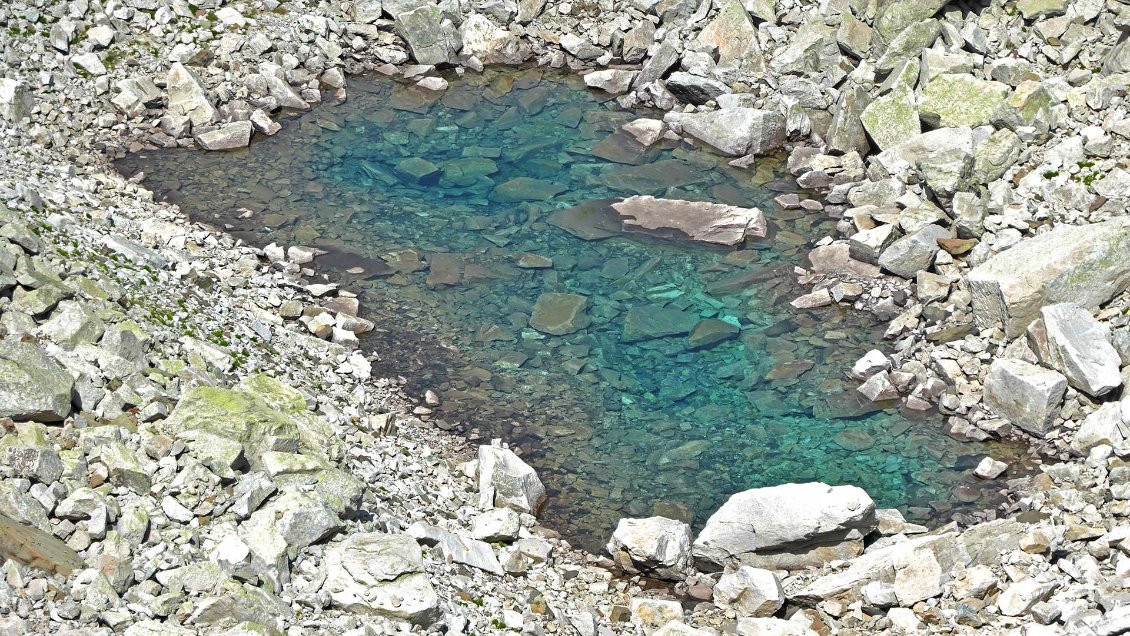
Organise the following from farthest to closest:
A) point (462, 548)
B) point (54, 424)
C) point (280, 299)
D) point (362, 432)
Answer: point (280, 299) < point (362, 432) < point (462, 548) < point (54, 424)

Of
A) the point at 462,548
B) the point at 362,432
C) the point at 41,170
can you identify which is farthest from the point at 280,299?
the point at 462,548

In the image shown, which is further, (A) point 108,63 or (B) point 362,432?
(A) point 108,63

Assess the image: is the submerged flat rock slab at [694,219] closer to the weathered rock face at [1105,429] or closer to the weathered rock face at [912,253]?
the weathered rock face at [912,253]

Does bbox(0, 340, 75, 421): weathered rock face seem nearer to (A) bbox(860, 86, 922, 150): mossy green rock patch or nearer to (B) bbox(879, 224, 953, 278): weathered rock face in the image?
(B) bbox(879, 224, 953, 278): weathered rock face

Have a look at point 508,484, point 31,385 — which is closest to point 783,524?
point 508,484

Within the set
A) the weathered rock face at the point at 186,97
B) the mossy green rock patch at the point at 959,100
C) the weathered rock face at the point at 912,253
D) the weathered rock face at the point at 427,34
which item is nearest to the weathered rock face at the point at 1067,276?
the weathered rock face at the point at 912,253

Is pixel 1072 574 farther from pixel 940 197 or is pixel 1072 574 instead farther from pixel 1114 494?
pixel 940 197
